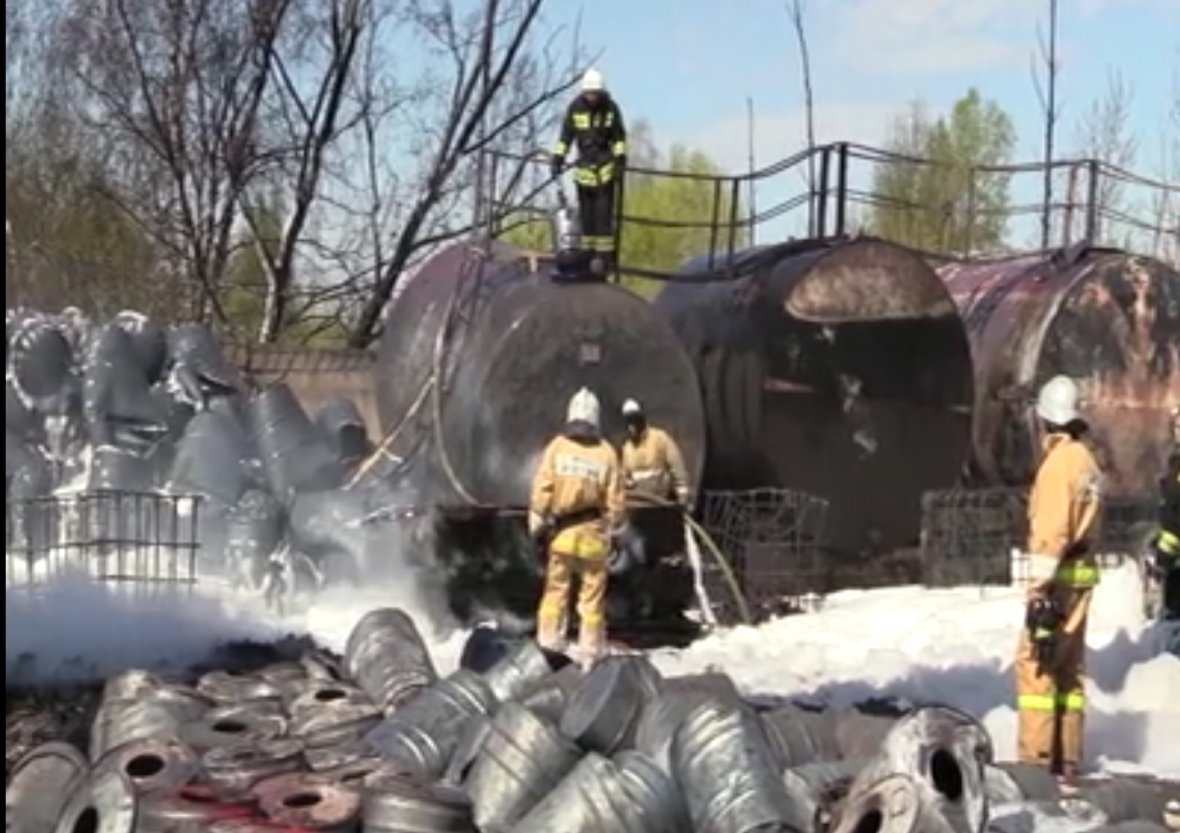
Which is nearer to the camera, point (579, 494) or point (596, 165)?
point (579, 494)

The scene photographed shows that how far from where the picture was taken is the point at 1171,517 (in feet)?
43.6

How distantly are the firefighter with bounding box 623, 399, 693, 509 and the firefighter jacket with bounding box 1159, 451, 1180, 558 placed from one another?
11.2 ft

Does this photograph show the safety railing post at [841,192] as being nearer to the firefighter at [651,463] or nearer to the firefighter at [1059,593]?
the firefighter at [651,463]

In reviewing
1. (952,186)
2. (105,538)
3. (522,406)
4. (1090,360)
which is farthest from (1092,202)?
(952,186)

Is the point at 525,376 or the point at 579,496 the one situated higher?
the point at 525,376

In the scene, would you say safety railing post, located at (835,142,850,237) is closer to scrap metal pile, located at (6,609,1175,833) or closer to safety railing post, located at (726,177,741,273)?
safety railing post, located at (726,177,741,273)

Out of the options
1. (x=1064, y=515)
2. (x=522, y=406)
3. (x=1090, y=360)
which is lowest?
(x=1064, y=515)

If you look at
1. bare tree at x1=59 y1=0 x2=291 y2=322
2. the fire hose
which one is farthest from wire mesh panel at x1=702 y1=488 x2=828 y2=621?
bare tree at x1=59 y1=0 x2=291 y2=322

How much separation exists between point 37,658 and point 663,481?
504 cm

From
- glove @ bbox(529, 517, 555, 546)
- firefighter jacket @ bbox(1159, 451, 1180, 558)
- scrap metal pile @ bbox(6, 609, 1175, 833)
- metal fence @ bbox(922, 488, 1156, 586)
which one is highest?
firefighter jacket @ bbox(1159, 451, 1180, 558)

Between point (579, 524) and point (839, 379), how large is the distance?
20.7ft

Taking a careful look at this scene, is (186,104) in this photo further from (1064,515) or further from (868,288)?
(1064,515)

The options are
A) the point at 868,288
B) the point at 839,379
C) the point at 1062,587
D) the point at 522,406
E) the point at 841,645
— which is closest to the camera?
the point at 1062,587

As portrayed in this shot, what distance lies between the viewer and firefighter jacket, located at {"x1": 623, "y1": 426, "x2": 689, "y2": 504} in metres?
15.7
